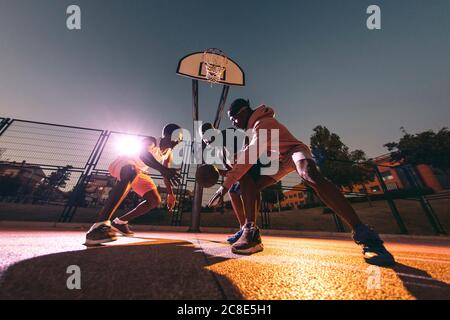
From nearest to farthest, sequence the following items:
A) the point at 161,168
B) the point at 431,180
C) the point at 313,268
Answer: the point at 313,268 < the point at 161,168 < the point at 431,180

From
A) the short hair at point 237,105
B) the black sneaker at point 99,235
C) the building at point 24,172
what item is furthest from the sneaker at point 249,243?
the building at point 24,172

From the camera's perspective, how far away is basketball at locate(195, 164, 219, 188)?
1.92 metres

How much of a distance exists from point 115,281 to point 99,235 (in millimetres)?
1186

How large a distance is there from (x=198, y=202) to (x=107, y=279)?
14.6ft

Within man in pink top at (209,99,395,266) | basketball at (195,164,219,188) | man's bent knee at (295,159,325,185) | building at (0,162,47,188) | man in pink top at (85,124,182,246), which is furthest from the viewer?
building at (0,162,47,188)

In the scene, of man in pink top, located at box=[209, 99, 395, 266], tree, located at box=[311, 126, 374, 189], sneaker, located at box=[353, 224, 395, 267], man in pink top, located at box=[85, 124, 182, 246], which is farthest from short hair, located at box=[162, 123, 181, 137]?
tree, located at box=[311, 126, 374, 189]

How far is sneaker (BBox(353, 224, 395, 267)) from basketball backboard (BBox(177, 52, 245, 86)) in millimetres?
5167

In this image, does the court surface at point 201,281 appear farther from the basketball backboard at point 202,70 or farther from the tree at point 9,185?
the tree at point 9,185

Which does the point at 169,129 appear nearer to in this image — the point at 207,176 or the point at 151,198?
the point at 151,198

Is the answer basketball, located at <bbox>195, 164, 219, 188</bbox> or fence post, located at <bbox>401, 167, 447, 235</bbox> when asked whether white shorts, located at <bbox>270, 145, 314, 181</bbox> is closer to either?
basketball, located at <bbox>195, 164, 219, 188</bbox>
